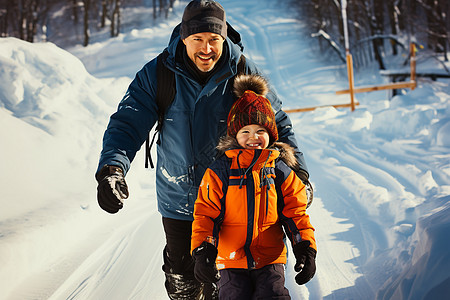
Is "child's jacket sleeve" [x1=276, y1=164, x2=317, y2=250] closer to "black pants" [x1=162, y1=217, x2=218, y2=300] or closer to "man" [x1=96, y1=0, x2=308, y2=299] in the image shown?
"man" [x1=96, y1=0, x2=308, y2=299]

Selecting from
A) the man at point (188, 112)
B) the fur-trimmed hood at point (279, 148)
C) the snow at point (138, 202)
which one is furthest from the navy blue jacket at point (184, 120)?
the snow at point (138, 202)

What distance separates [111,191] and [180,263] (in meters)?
0.78

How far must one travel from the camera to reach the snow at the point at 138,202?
2.83 m

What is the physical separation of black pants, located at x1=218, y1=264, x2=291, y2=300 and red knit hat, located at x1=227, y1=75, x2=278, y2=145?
638mm

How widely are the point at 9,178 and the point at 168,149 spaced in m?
3.14

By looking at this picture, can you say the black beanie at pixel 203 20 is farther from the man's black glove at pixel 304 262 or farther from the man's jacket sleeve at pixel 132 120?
the man's black glove at pixel 304 262

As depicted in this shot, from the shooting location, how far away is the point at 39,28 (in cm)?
2873

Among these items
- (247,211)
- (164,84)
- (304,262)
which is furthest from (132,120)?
(304,262)

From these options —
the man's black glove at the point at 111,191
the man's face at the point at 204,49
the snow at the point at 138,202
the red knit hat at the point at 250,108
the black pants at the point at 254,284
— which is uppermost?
the man's face at the point at 204,49

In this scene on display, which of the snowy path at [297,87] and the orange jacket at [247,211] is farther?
the snowy path at [297,87]

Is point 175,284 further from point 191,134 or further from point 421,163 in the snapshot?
point 421,163

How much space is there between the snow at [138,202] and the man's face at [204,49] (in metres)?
1.53

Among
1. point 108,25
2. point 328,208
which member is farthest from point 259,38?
point 328,208

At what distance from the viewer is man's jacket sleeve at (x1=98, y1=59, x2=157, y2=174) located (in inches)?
76.5
